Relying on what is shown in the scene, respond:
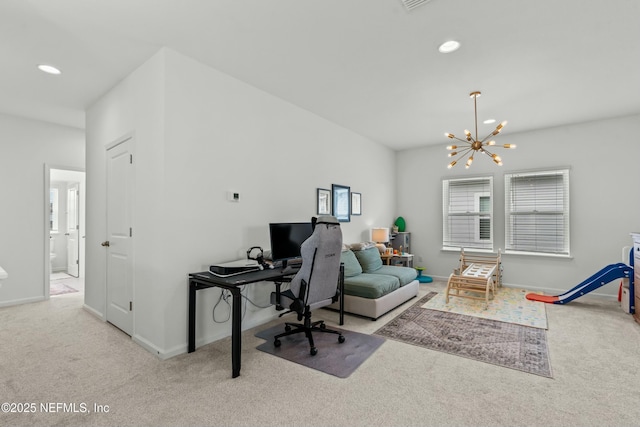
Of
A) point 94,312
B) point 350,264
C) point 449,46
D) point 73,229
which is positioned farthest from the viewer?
point 73,229

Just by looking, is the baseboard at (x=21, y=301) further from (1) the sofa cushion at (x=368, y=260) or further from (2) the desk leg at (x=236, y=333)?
(1) the sofa cushion at (x=368, y=260)

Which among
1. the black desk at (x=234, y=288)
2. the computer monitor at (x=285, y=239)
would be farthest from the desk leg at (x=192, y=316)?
the computer monitor at (x=285, y=239)

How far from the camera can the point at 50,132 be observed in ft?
15.9

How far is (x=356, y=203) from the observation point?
557cm

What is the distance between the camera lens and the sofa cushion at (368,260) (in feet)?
15.4

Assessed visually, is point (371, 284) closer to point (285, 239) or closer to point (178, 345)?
point (285, 239)

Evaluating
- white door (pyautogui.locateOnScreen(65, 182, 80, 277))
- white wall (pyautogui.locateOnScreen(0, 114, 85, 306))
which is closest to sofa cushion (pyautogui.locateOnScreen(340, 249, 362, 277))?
white wall (pyautogui.locateOnScreen(0, 114, 85, 306))

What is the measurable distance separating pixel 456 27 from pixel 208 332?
3612mm

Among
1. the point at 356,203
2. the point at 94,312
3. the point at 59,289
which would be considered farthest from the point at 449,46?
the point at 59,289

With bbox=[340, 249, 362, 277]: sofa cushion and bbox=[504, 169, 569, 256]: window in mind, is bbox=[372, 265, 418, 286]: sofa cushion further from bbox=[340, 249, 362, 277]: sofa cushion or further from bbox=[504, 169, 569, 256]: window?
bbox=[504, 169, 569, 256]: window

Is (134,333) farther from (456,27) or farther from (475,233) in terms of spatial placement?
(475,233)

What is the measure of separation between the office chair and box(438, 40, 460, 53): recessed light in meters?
1.88

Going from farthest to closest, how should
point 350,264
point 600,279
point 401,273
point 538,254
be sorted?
point 538,254, point 401,273, point 350,264, point 600,279

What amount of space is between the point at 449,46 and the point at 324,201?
2.62 metres
